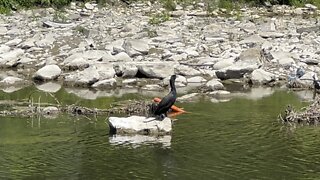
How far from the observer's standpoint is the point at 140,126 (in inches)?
611

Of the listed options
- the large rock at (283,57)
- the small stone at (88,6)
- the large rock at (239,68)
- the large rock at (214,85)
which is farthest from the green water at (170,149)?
the small stone at (88,6)

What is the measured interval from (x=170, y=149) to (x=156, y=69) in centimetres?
1180

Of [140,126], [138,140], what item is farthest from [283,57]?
[138,140]

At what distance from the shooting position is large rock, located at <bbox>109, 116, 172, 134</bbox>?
50.9 ft

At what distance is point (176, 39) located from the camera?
3139cm

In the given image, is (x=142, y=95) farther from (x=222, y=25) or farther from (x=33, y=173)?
(x=222, y=25)

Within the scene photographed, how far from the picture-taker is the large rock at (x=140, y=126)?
50.9 feet

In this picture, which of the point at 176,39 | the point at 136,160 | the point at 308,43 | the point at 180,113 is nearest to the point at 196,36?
the point at 176,39

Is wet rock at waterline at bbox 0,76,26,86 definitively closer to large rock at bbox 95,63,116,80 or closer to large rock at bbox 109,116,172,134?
large rock at bbox 95,63,116,80

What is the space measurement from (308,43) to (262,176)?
18.8m

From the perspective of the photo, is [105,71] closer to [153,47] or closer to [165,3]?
[153,47]

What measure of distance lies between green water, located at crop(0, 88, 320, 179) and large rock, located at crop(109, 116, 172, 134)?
218 millimetres

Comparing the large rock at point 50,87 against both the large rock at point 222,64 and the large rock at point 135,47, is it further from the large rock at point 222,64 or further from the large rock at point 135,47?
the large rock at point 222,64

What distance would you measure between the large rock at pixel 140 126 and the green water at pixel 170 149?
0.22 meters
